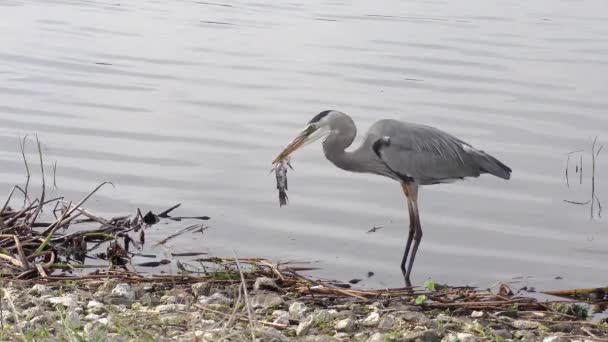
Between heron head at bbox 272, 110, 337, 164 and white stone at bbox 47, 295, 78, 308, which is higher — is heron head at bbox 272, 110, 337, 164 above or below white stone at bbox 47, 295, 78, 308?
above

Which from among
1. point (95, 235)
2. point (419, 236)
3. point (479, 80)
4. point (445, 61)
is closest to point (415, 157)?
point (419, 236)

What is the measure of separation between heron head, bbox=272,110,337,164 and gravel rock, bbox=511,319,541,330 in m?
2.16

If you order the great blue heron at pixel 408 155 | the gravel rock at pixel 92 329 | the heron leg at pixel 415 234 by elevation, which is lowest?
the heron leg at pixel 415 234

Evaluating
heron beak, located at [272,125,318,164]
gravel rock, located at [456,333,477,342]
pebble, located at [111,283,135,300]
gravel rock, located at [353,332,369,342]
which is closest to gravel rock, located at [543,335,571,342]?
gravel rock, located at [456,333,477,342]

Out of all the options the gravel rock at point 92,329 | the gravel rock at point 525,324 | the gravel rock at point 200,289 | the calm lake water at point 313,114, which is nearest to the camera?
the gravel rock at point 92,329

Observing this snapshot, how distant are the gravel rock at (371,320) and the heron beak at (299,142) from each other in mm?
1884

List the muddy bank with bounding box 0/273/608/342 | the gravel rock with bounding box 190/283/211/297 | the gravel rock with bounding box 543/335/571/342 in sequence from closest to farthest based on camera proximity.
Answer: the muddy bank with bounding box 0/273/608/342, the gravel rock with bounding box 543/335/571/342, the gravel rock with bounding box 190/283/211/297

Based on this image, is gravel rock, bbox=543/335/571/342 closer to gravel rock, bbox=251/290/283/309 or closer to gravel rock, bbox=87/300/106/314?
gravel rock, bbox=251/290/283/309

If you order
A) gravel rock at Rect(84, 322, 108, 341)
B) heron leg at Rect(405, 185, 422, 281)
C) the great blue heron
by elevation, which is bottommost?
heron leg at Rect(405, 185, 422, 281)

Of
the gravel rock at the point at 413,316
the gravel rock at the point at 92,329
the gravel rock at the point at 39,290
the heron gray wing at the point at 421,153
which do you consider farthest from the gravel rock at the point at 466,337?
the heron gray wing at the point at 421,153

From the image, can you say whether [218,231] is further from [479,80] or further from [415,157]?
[479,80]

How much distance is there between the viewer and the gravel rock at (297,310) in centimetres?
521

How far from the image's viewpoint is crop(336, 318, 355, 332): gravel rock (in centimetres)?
504

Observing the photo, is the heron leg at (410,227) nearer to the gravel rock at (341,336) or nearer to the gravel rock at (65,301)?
the gravel rock at (341,336)
